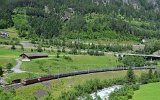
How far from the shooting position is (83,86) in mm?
142625

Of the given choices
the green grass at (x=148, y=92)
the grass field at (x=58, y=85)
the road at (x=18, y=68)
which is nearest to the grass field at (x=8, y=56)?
the road at (x=18, y=68)

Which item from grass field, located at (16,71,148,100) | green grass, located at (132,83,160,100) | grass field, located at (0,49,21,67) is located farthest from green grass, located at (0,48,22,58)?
green grass, located at (132,83,160,100)

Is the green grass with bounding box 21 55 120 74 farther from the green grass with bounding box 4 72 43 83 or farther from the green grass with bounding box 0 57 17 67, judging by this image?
the green grass with bounding box 4 72 43 83

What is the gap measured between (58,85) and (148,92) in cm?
2942

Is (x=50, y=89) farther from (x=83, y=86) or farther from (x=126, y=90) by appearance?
(x=126, y=90)

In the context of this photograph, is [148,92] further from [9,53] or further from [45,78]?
[9,53]

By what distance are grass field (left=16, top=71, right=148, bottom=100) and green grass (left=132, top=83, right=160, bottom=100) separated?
2216 centimetres

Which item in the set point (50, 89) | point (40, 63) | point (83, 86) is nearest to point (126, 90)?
point (83, 86)

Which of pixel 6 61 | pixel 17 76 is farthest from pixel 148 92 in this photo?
pixel 6 61

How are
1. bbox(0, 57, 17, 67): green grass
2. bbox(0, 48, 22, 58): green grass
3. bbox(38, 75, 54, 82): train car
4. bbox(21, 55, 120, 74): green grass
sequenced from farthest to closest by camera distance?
bbox(0, 48, 22, 58): green grass, bbox(21, 55, 120, 74): green grass, bbox(0, 57, 17, 67): green grass, bbox(38, 75, 54, 82): train car

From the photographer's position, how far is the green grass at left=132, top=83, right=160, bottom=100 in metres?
125

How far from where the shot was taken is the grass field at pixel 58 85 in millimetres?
127400

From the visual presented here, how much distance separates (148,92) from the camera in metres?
136

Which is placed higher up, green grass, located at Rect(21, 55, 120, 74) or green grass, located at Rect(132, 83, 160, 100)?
green grass, located at Rect(21, 55, 120, 74)
